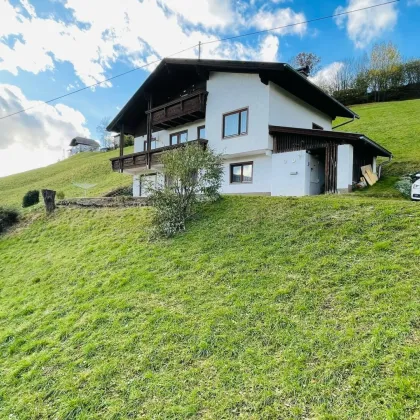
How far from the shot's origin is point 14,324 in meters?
7.03

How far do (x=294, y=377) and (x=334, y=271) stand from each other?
246 centimetres

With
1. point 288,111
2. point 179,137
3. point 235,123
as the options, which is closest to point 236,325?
point 235,123

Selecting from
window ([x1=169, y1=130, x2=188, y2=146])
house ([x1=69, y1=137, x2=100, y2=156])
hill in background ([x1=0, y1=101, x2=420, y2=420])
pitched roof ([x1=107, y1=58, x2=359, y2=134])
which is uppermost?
house ([x1=69, y1=137, x2=100, y2=156])

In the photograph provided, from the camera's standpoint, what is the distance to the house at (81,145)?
77.2 metres

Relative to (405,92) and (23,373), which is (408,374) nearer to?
(23,373)

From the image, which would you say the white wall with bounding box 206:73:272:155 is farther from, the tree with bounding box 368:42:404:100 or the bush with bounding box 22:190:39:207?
the tree with bounding box 368:42:404:100

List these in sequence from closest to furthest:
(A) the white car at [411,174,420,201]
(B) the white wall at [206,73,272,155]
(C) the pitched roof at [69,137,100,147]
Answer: (A) the white car at [411,174,420,201], (B) the white wall at [206,73,272,155], (C) the pitched roof at [69,137,100,147]

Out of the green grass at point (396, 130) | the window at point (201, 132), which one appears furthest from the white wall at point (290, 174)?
the green grass at point (396, 130)

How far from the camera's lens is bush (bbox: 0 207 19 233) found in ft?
51.3

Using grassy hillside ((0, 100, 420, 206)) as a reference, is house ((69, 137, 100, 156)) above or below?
above

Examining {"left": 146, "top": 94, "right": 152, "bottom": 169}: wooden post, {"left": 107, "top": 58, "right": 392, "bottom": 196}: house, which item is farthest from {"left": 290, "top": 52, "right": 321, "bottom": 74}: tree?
{"left": 146, "top": 94, "right": 152, "bottom": 169}: wooden post

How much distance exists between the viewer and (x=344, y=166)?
13.3 metres

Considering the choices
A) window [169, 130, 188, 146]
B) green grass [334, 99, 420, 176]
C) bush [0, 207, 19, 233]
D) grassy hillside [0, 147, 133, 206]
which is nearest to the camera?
bush [0, 207, 19, 233]

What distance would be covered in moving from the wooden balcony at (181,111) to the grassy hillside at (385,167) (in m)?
9.96
